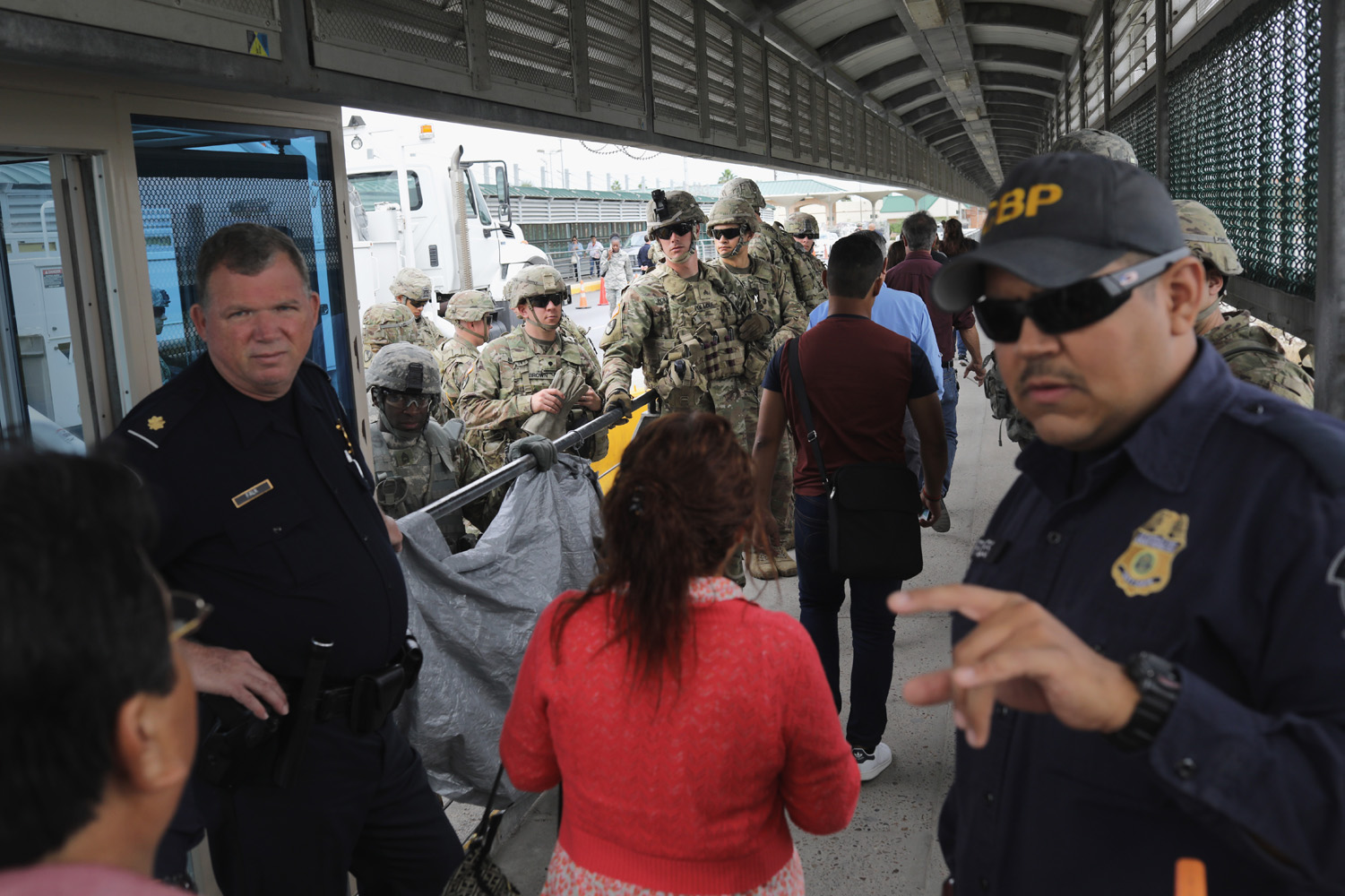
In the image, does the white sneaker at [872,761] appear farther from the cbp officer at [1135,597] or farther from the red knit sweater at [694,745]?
the cbp officer at [1135,597]

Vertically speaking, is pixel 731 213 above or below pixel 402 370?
above

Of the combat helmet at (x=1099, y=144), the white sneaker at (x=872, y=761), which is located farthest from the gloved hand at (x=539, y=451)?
the combat helmet at (x=1099, y=144)

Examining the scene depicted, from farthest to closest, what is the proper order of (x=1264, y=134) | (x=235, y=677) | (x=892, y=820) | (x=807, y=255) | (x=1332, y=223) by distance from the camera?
(x=807, y=255), (x=1264, y=134), (x=892, y=820), (x=1332, y=223), (x=235, y=677)

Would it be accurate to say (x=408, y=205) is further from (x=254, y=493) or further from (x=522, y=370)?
(x=254, y=493)

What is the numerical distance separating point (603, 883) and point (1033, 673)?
1057mm

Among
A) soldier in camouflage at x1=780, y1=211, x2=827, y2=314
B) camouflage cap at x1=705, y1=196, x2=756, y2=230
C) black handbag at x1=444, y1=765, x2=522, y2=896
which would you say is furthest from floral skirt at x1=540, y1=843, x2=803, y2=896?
soldier in camouflage at x1=780, y1=211, x2=827, y2=314

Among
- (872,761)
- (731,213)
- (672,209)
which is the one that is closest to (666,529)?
(872,761)

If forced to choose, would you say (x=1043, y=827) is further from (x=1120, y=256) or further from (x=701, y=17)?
(x=701, y=17)

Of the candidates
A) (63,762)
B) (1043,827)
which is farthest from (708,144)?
(63,762)

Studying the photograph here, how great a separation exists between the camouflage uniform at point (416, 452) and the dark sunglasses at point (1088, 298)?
153 inches

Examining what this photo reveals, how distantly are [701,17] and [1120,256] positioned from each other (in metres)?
5.64

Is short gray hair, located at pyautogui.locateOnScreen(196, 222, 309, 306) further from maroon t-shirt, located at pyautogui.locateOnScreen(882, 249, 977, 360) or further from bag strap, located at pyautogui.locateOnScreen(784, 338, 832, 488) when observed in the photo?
maroon t-shirt, located at pyautogui.locateOnScreen(882, 249, 977, 360)

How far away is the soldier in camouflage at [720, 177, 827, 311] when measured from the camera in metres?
7.61

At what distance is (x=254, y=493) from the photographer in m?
2.27
